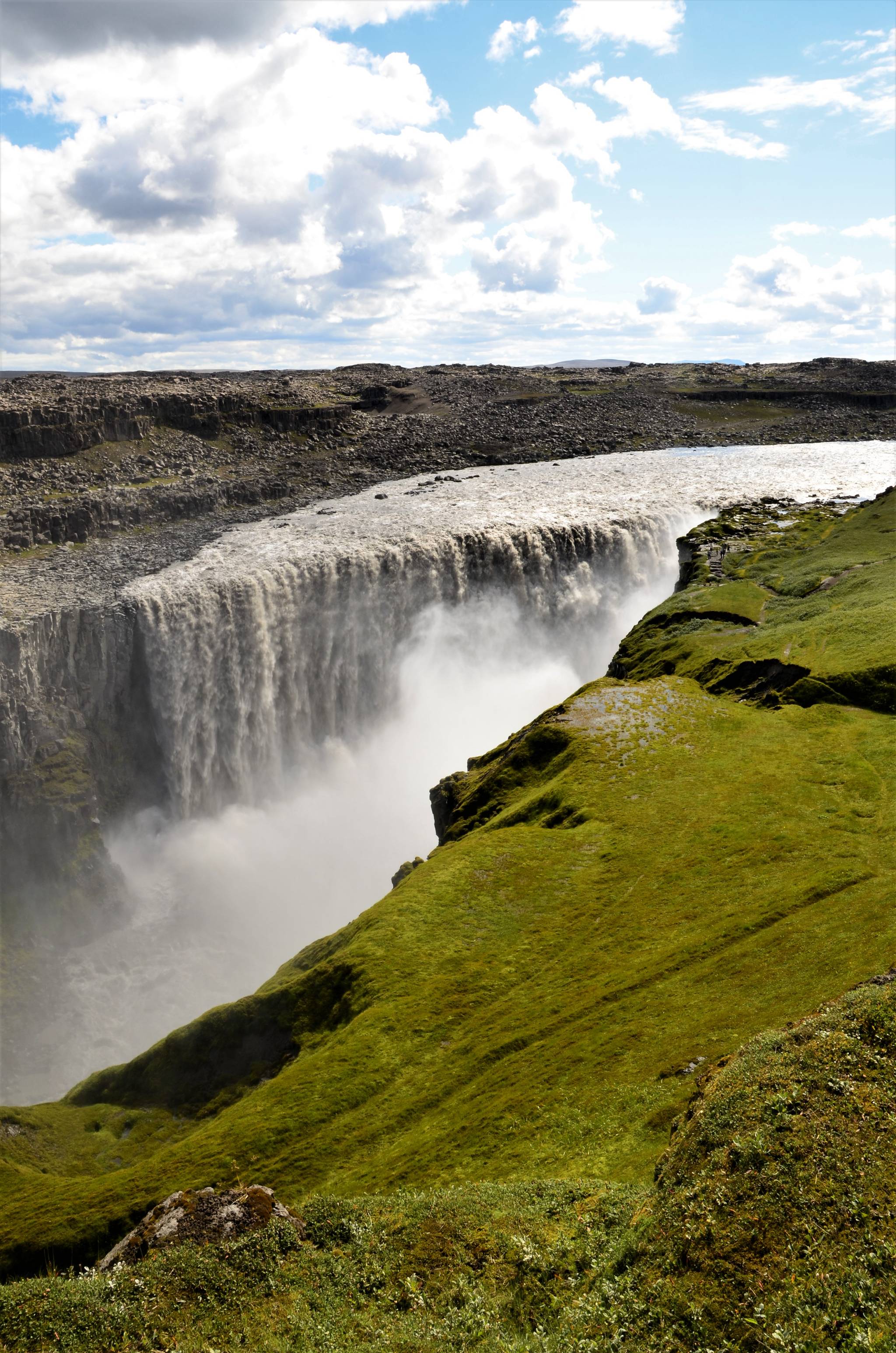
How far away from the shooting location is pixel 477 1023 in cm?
2069

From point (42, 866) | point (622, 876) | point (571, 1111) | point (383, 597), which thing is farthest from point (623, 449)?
point (571, 1111)

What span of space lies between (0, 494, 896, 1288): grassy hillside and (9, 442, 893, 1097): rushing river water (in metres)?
26.1

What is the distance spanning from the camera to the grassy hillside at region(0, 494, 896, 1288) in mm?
17500

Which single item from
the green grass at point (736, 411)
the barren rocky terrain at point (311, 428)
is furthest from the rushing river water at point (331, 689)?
the green grass at point (736, 411)

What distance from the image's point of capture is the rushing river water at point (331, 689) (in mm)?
58906

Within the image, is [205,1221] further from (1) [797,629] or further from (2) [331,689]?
(2) [331,689]

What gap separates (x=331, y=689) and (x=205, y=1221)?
55318 mm

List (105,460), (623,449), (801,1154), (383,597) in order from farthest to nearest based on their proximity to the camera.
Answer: (623,449) < (105,460) < (383,597) < (801,1154)

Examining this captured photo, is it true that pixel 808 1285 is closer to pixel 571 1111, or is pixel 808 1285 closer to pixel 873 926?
pixel 571 1111

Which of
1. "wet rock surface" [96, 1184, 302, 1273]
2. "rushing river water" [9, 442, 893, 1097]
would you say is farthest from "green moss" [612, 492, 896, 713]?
"wet rock surface" [96, 1184, 302, 1273]

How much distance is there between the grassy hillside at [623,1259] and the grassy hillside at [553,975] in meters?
2.61

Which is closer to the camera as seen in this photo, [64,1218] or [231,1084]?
[64,1218]

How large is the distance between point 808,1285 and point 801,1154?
70.8 inches

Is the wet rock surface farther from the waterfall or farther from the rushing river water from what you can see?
the waterfall
